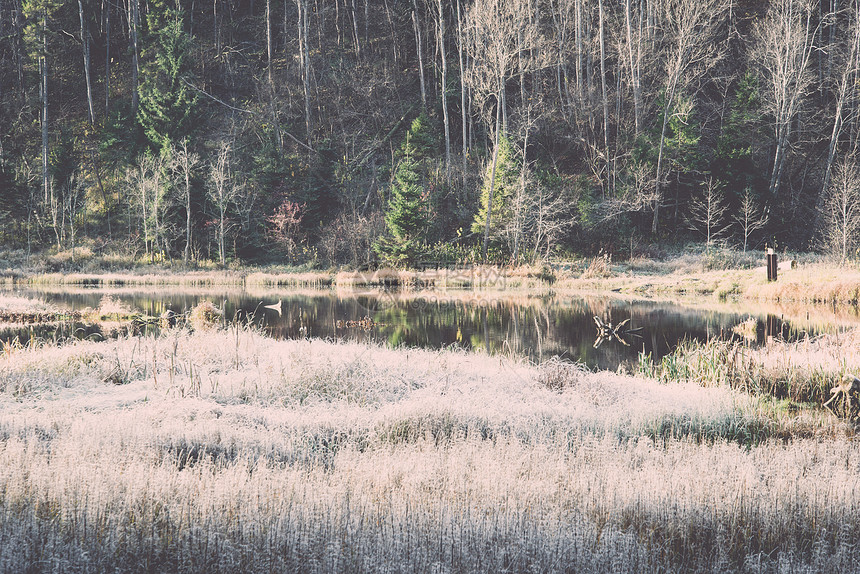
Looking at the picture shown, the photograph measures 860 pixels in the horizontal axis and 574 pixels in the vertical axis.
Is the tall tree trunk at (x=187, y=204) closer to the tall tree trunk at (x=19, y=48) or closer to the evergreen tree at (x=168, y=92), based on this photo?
the evergreen tree at (x=168, y=92)

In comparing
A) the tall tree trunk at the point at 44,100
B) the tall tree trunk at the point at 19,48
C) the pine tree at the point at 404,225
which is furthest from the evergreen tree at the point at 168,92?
the pine tree at the point at 404,225

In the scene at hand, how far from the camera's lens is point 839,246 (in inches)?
1390

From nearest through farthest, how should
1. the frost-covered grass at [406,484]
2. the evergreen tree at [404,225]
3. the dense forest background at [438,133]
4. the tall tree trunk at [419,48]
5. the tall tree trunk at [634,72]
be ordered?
the frost-covered grass at [406,484]
the evergreen tree at [404,225]
the dense forest background at [438,133]
the tall tree trunk at [634,72]
the tall tree trunk at [419,48]

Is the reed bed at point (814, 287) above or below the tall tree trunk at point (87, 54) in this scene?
below

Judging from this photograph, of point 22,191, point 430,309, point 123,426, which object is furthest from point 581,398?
point 22,191

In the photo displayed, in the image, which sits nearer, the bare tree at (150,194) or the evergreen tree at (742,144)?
the evergreen tree at (742,144)

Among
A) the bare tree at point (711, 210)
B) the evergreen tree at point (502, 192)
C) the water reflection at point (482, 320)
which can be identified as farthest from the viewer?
the bare tree at point (711, 210)

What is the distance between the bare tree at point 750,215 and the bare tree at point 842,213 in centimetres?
355

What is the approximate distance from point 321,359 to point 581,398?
4.33m

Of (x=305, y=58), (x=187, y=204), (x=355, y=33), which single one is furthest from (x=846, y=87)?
(x=187, y=204)

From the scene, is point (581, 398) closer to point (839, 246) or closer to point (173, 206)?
point (839, 246)

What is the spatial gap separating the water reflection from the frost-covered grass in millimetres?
6274

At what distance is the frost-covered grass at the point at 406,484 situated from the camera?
13.9 ft

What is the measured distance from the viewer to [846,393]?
8.64 meters
